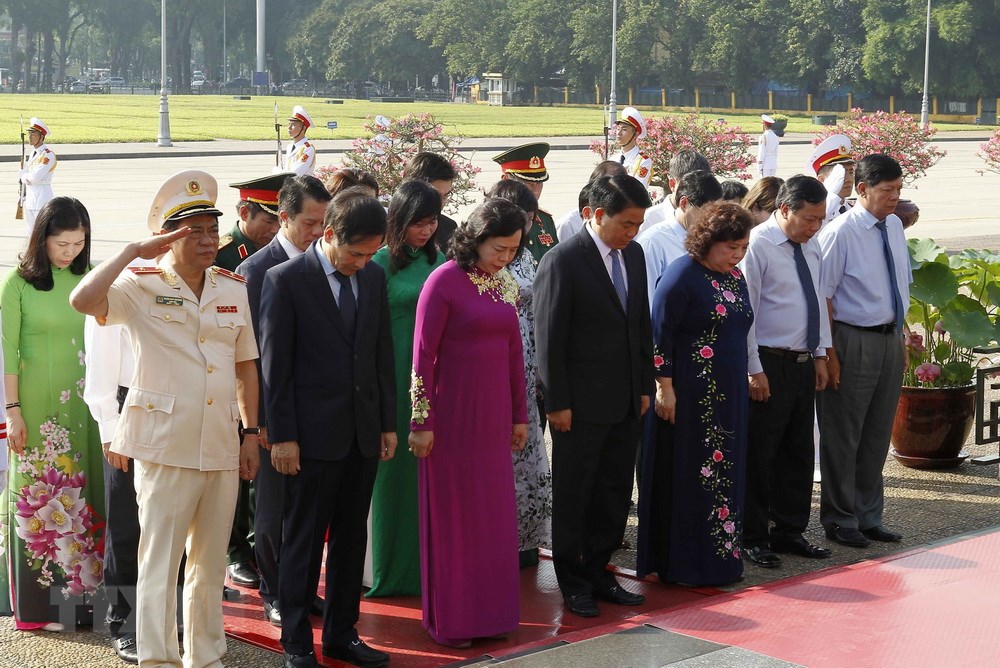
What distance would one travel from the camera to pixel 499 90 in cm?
8169

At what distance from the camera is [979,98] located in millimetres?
65938

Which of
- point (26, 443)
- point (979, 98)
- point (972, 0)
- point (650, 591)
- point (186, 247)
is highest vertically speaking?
point (972, 0)

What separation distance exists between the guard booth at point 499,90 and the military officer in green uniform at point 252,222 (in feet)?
249

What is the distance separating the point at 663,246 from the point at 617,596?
1927mm

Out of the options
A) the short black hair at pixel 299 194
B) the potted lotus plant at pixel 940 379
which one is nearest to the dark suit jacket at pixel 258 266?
the short black hair at pixel 299 194

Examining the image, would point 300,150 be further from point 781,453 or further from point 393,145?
point 781,453

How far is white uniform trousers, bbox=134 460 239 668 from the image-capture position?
443 centimetres

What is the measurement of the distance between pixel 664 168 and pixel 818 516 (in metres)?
9.89

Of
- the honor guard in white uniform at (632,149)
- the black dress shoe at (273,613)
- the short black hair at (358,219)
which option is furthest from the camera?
the honor guard in white uniform at (632,149)

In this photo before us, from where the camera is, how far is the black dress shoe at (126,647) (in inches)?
194

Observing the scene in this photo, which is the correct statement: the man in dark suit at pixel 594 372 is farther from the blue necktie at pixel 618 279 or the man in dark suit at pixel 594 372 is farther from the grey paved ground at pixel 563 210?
the grey paved ground at pixel 563 210

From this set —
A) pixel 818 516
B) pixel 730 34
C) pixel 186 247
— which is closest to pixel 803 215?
pixel 818 516

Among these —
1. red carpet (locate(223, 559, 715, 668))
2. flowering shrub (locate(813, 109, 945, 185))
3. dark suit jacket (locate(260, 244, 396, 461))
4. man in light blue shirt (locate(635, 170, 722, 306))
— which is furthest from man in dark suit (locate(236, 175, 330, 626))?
flowering shrub (locate(813, 109, 945, 185))

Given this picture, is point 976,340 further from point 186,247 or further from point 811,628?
point 186,247
